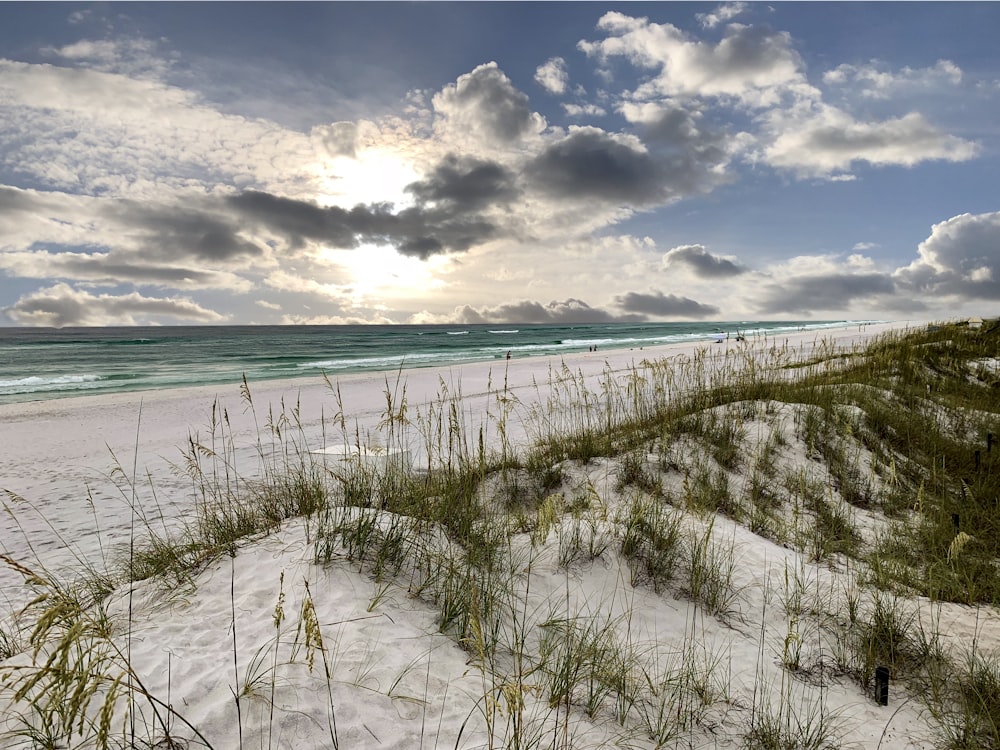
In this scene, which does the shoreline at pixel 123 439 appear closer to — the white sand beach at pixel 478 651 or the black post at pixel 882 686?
the white sand beach at pixel 478 651

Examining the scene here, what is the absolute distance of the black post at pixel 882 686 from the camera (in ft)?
9.45

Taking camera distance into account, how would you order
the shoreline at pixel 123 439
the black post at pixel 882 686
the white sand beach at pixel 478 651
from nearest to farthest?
the white sand beach at pixel 478 651 < the black post at pixel 882 686 < the shoreline at pixel 123 439

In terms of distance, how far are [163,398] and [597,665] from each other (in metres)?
17.2

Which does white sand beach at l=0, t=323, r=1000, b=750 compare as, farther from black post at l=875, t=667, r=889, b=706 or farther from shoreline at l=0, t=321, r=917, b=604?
shoreline at l=0, t=321, r=917, b=604

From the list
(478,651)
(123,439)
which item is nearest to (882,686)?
(478,651)

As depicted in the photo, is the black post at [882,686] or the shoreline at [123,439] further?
the shoreline at [123,439]

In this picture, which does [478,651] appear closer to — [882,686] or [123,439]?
[882,686]

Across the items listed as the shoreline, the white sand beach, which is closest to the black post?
the white sand beach

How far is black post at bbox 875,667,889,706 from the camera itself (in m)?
2.88

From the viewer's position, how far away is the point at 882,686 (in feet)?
9.52

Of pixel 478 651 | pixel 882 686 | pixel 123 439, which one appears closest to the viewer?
pixel 478 651

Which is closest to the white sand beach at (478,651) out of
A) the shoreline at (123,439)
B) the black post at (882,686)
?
the black post at (882,686)

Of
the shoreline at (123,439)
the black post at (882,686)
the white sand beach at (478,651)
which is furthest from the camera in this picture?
the shoreline at (123,439)

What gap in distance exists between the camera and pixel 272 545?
12.2 feet
